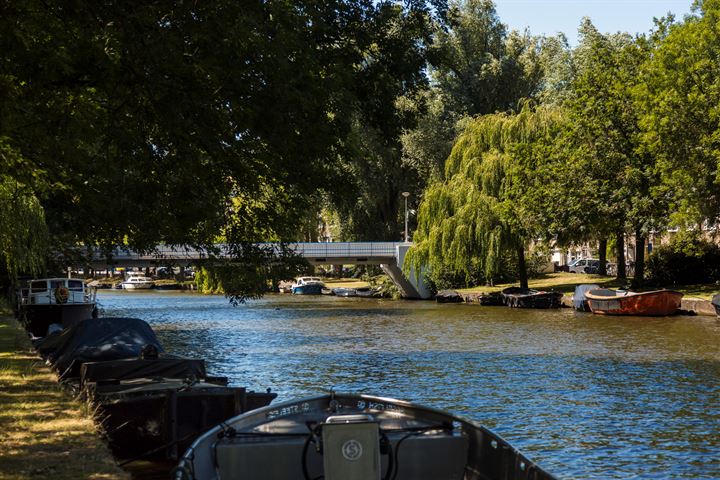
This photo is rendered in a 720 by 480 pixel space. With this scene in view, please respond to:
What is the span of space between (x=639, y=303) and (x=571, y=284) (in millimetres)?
16413

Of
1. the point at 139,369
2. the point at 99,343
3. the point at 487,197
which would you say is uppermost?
the point at 487,197

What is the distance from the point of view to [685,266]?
174 ft

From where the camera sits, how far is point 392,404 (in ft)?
35.2

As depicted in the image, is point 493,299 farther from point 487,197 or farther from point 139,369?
point 139,369

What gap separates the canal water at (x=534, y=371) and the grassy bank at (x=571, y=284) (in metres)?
6.13

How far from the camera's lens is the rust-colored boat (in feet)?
146

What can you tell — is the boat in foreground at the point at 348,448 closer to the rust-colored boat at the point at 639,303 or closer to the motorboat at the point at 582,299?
the rust-colored boat at the point at 639,303

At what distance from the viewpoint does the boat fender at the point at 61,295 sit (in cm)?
3822

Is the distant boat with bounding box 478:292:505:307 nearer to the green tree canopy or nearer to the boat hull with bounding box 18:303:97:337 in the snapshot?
the green tree canopy

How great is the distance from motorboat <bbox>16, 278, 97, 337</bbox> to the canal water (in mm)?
4276

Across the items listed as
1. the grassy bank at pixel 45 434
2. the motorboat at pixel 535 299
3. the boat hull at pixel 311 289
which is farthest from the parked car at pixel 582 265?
the grassy bank at pixel 45 434

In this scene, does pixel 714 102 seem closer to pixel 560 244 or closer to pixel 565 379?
pixel 560 244

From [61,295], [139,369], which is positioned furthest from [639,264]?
[139,369]

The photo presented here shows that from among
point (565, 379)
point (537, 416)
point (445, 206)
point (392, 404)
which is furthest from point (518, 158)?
point (392, 404)
